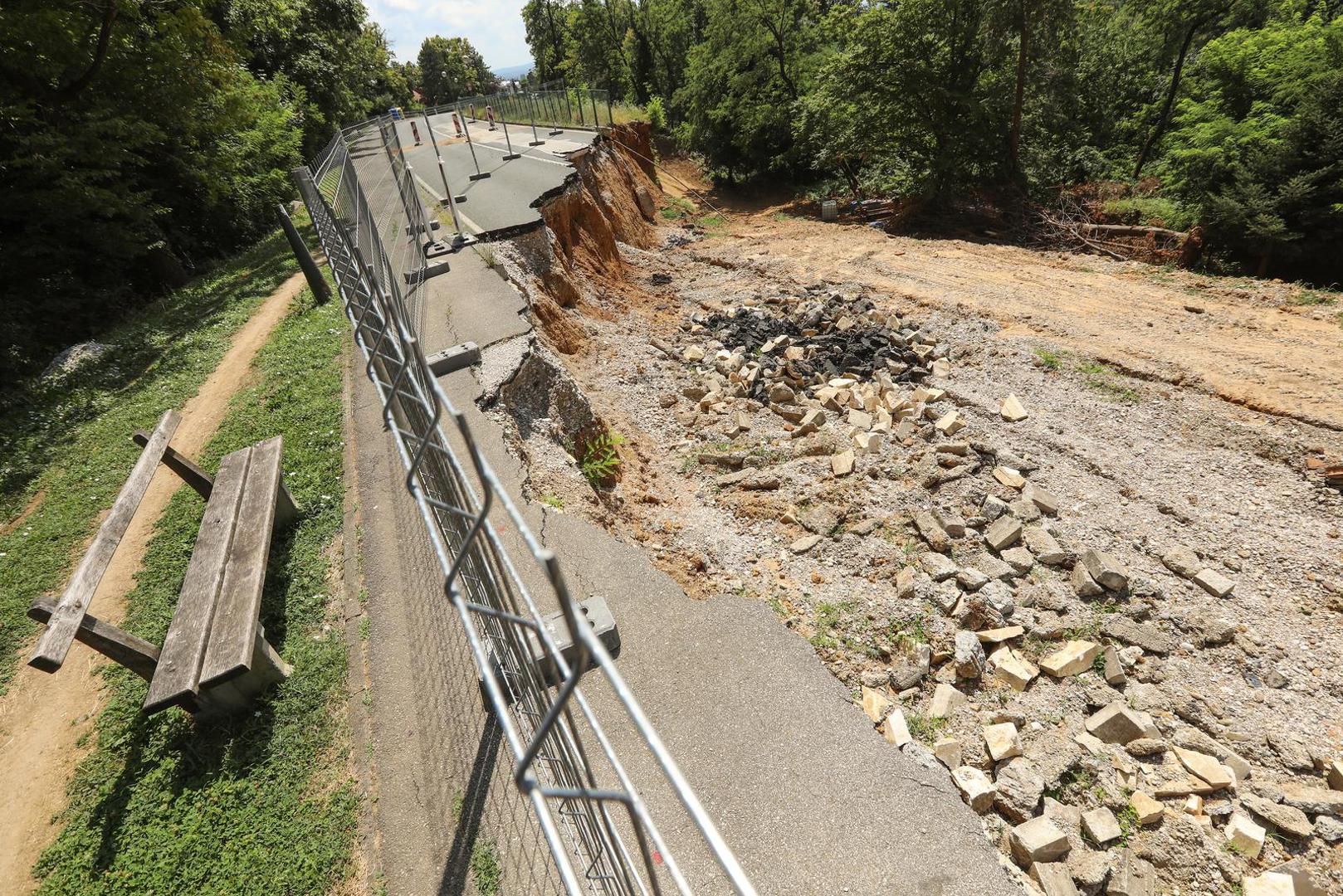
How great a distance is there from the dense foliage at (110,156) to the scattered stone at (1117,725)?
52.6 feet

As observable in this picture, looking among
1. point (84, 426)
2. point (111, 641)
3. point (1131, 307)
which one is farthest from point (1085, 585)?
point (84, 426)

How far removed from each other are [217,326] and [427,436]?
11.7 meters

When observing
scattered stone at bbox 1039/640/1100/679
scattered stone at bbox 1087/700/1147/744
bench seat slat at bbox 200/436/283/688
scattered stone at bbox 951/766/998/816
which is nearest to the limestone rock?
scattered stone at bbox 951/766/998/816

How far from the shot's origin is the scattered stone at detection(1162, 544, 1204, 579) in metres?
5.94

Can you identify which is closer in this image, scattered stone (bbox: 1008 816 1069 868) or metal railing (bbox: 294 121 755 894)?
metal railing (bbox: 294 121 755 894)

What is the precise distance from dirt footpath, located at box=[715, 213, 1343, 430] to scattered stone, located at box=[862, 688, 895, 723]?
7848 millimetres

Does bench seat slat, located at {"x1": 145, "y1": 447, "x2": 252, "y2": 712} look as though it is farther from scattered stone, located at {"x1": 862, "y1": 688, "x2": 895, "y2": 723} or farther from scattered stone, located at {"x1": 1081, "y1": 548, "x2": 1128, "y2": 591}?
scattered stone, located at {"x1": 1081, "y1": 548, "x2": 1128, "y2": 591}

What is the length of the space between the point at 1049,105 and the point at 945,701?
75.4ft

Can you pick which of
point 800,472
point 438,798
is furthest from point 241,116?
point 438,798

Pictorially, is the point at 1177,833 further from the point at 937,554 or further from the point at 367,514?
the point at 367,514

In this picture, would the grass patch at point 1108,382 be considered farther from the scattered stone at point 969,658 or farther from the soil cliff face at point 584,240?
the soil cliff face at point 584,240

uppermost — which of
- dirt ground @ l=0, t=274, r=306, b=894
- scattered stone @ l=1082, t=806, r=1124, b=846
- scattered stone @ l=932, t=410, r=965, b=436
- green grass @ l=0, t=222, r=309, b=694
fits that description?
green grass @ l=0, t=222, r=309, b=694

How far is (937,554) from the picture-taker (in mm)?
6371

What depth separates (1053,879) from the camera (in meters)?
3.56
